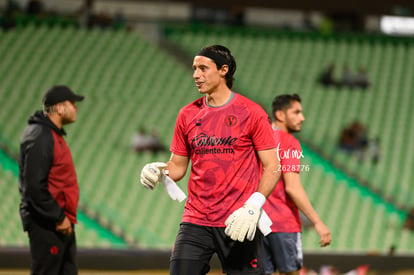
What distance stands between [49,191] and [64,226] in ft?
0.95

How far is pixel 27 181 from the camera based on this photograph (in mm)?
4730

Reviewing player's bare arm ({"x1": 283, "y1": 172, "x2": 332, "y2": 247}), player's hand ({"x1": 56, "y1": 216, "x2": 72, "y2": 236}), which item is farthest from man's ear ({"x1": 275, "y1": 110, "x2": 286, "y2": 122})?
player's hand ({"x1": 56, "y1": 216, "x2": 72, "y2": 236})

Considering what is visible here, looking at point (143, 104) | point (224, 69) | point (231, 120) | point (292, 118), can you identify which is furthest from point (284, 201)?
point (143, 104)

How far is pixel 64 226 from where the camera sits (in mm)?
4789

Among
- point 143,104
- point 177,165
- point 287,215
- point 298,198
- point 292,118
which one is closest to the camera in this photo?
point 177,165

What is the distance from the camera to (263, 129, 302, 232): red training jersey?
4969mm

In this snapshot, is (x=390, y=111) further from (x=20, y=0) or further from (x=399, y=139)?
(x=20, y=0)

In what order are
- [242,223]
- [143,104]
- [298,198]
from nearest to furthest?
[242,223] < [298,198] < [143,104]

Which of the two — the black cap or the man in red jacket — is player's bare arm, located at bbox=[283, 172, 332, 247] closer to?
the man in red jacket

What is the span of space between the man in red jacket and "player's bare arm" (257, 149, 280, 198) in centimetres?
173

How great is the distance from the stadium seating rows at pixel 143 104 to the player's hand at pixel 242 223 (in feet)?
20.1

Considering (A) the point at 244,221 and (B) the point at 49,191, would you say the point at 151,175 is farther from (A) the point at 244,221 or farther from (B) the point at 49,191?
(B) the point at 49,191

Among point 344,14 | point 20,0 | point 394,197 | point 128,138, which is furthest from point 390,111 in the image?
point 20,0

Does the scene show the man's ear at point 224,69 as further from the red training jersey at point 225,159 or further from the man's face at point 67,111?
the man's face at point 67,111
